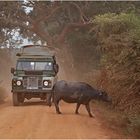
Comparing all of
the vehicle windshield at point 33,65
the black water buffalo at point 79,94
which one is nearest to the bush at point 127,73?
the black water buffalo at point 79,94

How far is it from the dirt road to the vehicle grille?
279 cm

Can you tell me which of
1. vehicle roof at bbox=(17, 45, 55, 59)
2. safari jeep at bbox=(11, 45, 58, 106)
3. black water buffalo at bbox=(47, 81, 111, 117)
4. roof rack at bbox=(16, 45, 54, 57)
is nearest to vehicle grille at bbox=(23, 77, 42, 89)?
safari jeep at bbox=(11, 45, 58, 106)

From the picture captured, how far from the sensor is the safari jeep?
22281 mm

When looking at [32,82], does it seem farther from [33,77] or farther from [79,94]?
[79,94]

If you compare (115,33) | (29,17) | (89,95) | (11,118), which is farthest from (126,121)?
(29,17)

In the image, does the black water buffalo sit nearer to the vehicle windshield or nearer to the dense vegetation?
the vehicle windshield

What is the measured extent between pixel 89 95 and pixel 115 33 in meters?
4.95

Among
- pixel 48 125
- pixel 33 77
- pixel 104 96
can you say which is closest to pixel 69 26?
pixel 33 77

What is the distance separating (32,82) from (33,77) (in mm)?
265

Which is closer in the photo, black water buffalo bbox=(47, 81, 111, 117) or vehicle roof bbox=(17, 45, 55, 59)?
black water buffalo bbox=(47, 81, 111, 117)

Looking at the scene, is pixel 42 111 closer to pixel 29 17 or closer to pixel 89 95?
pixel 89 95

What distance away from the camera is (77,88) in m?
18.4

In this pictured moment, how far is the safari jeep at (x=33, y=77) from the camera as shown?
2228cm

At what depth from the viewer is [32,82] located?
22.4 meters
